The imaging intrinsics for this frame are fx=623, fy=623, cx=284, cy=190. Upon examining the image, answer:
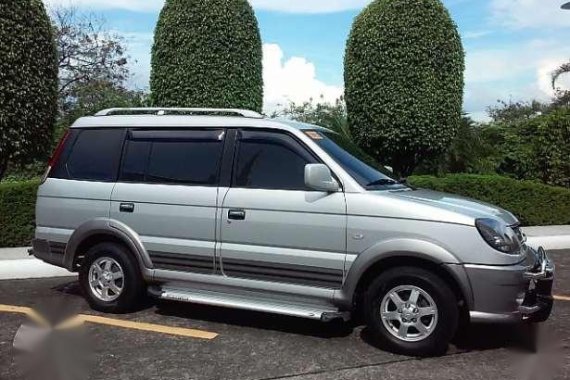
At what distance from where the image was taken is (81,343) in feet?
16.7

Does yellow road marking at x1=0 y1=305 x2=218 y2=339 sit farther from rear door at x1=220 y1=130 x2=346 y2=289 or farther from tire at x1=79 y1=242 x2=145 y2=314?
rear door at x1=220 y1=130 x2=346 y2=289

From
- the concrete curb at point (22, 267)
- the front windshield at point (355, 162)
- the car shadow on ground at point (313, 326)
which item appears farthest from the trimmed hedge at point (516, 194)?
the car shadow on ground at point (313, 326)

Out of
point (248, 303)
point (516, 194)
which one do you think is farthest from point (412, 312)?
point (516, 194)

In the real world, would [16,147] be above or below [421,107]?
below

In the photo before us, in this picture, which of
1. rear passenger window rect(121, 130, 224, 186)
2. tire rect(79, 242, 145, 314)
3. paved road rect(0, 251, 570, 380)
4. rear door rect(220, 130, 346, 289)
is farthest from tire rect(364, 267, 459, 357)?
tire rect(79, 242, 145, 314)

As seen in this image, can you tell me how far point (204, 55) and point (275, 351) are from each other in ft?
22.0

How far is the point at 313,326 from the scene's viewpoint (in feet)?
18.5

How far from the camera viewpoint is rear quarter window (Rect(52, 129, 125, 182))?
6.12 metres

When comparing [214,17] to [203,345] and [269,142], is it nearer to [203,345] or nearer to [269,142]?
[269,142]

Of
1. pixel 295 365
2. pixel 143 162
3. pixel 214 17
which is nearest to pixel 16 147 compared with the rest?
pixel 214 17

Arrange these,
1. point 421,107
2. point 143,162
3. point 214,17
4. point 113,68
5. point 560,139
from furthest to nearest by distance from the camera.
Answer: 1. point 113,68
2. point 560,139
3. point 421,107
4. point 214,17
5. point 143,162

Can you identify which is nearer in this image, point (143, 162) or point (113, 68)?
point (143, 162)

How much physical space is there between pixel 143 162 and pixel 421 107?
668 centimetres

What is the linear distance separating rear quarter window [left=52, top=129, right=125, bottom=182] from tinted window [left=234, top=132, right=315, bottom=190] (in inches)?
53.9
